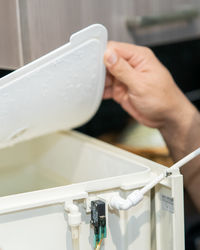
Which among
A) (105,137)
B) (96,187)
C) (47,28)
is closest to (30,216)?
(96,187)

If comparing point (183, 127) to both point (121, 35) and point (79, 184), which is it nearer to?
point (121, 35)

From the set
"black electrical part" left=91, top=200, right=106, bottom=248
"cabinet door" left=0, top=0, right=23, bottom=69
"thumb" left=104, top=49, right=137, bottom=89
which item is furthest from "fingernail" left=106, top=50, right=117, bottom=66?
"black electrical part" left=91, top=200, right=106, bottom=248

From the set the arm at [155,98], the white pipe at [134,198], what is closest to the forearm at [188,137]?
the arm at [155,98]

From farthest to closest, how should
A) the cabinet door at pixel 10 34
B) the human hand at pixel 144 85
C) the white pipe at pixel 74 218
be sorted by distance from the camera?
the human hand at pixel 144 85 < the cabinet door at pixel 10 34 < the white pipe at pixel 74 218

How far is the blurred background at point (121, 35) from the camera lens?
674 millimetres

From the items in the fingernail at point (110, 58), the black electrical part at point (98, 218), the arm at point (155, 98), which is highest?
the fingernail at point (110, 58)

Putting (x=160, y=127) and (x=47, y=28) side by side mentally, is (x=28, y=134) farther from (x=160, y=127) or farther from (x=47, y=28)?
(x=160, y=127)

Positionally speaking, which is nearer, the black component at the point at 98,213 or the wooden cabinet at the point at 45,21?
the black component at the point at 98,213

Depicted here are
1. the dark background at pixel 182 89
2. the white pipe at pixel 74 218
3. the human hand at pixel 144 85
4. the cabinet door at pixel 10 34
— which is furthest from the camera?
the dark background at pixel 182 89

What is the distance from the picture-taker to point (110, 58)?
2.37 feet

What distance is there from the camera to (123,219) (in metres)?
0.59

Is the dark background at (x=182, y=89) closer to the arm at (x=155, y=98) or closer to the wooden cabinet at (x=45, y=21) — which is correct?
the arm at (x=155, y=98)

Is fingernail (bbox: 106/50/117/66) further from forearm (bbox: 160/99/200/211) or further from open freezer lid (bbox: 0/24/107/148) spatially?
forearm (bbox: 160/99/200/211)

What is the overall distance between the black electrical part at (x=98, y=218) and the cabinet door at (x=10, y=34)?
9.8 inches
